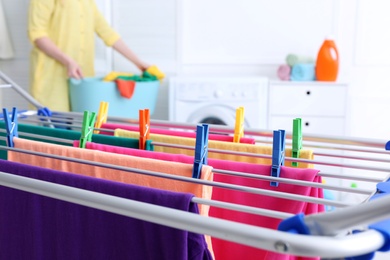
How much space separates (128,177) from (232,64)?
2.85m

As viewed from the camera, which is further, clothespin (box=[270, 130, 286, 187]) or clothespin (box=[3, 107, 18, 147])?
clothespin (box=[3, 107, 18, 147])

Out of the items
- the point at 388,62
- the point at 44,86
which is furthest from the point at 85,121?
the point at 388,62

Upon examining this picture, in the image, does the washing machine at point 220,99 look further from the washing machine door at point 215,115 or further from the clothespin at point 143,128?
the clothespin at point 143,128

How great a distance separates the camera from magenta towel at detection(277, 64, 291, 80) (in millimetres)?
3439

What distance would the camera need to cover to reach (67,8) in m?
3.08

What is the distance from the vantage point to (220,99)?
3.34 metres

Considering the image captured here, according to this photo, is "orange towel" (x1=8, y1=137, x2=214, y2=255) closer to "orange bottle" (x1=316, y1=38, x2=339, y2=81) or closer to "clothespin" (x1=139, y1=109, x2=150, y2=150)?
"clothespin" (x1=139, y1=109, x2=150, y2=150)

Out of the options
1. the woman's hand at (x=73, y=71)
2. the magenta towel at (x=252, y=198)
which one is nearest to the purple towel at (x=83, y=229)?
the magenta towel at (x=252, y=198)

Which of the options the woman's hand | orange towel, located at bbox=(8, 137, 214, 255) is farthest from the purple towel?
the woman's hand

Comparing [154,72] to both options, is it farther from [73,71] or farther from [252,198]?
[252,198]

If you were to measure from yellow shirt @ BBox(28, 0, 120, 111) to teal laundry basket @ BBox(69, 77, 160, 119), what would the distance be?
6.3 inches

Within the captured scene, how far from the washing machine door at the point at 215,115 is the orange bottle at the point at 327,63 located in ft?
2.02

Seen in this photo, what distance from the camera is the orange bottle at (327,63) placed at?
133 inches

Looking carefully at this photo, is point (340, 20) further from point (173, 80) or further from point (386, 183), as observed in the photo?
point (386, 183)
